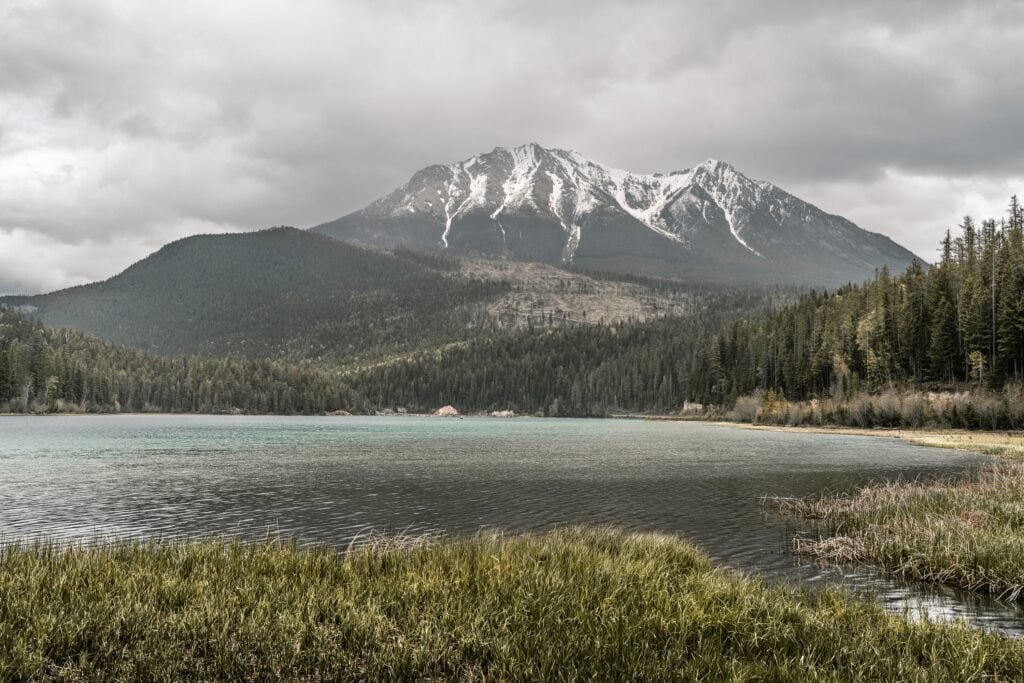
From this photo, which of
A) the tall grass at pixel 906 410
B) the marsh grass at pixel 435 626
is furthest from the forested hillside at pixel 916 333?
the marsh grass at pixel 435 626

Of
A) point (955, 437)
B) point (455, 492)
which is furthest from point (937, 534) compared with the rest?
point (955, 437)

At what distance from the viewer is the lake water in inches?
1094

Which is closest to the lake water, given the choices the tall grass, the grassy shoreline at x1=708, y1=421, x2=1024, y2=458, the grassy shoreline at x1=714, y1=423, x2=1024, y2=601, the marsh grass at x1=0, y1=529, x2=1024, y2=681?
the grassy shoreline at x1=714, y1=423, x2=1024, y2=601

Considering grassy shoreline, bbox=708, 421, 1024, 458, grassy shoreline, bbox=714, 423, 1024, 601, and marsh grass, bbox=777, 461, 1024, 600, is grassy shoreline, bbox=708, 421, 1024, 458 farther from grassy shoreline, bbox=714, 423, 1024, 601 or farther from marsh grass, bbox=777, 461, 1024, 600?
marsh grass, bbox=777, 461, 1024, 600

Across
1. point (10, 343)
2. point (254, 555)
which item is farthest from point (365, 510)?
point (10, 343)

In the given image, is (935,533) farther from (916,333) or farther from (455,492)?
(916,333)

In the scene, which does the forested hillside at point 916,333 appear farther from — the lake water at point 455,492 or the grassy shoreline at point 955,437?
the lake water at point 455,492

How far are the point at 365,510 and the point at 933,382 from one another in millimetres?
126734

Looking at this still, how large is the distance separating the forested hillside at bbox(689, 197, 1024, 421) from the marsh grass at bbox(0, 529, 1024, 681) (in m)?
115

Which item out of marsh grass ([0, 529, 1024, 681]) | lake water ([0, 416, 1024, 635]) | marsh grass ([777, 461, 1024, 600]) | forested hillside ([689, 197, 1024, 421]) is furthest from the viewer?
forested hillside ([689, 197, 1024, 421])

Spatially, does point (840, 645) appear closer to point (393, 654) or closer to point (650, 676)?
point (650, 676)

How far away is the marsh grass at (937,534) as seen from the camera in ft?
68.4

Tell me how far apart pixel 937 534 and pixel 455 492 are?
28.6 metres

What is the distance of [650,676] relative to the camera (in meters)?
10.2
